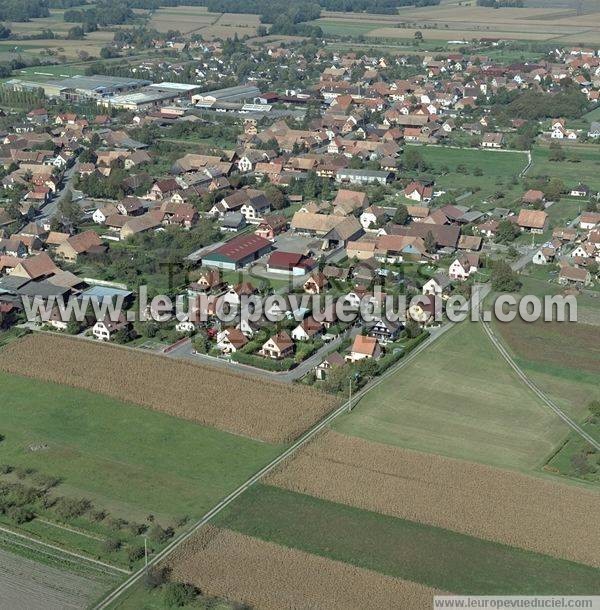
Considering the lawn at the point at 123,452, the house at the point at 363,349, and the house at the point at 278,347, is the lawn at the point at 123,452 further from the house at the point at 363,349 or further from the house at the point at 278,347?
the house at the point at 363,349

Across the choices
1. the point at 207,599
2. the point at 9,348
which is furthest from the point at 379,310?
the point at 207,599

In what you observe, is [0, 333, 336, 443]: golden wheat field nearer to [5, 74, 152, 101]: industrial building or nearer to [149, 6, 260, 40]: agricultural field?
[5, 74, 152, 101]: industrial building

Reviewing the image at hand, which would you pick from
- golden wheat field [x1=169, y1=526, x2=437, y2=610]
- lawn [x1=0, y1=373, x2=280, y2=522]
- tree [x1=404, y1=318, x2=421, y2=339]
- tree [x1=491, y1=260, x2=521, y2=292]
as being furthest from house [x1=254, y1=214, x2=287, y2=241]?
golden wheat field [x1=169, y1=526, x2=437, y2=610]

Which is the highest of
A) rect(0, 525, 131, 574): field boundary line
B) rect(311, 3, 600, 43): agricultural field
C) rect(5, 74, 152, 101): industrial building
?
rect(311, 3, 600, 43): agricultural field

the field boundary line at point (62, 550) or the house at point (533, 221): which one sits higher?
the house at point (533, 221)

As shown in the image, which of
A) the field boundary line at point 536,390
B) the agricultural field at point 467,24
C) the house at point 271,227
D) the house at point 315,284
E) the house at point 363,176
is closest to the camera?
the field boundary line at point 536,390

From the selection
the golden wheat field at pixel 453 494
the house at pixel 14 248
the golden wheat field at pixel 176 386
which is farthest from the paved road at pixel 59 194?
the golden wheat field at pixel 453 494

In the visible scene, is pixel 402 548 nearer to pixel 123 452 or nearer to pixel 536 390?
pixel 123 452
